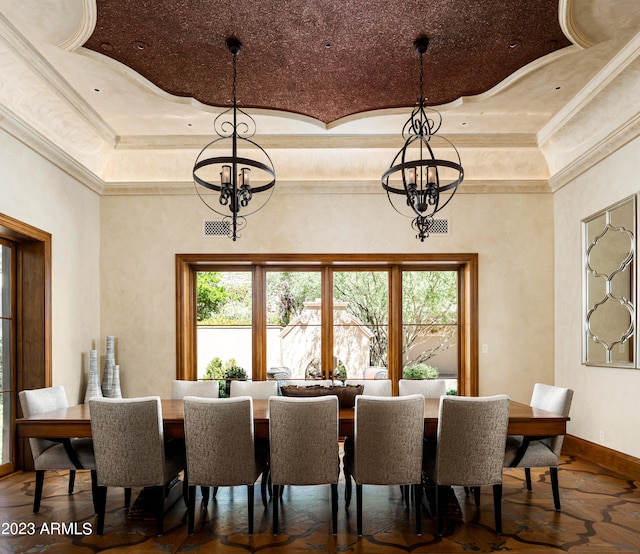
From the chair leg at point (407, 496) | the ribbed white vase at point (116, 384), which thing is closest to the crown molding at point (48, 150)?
the ribbed white vase at point (116, 384)

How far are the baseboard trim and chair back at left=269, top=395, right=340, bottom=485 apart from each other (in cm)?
269

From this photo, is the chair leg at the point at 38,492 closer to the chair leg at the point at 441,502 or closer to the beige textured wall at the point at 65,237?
the beige textured wall at the point at 65,237

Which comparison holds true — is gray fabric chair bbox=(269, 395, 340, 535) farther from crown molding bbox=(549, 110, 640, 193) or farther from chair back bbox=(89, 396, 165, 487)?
crown molding bbox=(549, 110, 640, 193)

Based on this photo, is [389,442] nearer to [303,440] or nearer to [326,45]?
[303,440]

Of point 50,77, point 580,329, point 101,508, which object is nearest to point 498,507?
point 101,508

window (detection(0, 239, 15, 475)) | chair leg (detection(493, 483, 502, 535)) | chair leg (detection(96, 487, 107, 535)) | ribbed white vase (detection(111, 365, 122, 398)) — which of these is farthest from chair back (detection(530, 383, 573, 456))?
window (detection(0, 239, 15, 475))

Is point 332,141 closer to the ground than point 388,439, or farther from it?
farther from it

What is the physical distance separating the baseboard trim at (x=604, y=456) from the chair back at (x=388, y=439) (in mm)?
2238

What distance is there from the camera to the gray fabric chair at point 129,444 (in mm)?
3326

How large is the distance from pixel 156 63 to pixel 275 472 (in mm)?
2961

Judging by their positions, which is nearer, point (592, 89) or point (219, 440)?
point (219, 440)

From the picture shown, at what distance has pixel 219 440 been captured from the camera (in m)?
3.34

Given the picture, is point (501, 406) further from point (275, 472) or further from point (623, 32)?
point (623, 32)

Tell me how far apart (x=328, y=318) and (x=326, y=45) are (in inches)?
131
